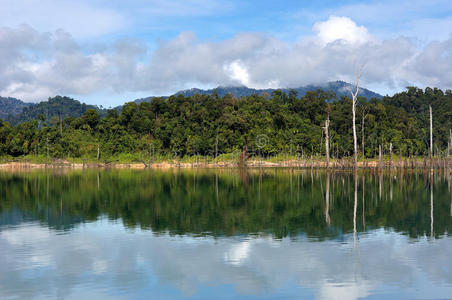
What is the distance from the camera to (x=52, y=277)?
11766 mm

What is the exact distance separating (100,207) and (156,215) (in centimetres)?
541

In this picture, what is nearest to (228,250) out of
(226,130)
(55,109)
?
(226,130)

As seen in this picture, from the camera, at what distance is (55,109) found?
182000 mm

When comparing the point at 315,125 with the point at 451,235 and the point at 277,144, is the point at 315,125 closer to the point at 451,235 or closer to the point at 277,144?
the point at 277,144

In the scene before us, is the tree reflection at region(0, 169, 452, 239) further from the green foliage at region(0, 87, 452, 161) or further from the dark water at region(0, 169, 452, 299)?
the green foliage at region(0, 87, 452, 161)

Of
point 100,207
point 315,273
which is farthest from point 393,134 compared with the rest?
point 315,273

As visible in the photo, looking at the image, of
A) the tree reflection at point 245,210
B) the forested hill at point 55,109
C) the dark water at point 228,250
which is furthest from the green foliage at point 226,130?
the dark water at point 228,250

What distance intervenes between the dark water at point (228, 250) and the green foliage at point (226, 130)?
66755mm

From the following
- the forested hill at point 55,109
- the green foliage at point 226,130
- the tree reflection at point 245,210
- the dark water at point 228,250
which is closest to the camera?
the dark water at point 228,250

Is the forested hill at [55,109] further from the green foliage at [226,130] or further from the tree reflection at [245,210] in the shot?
the tree reflection at [245,210]

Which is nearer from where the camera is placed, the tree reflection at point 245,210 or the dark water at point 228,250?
the dark water at point 228,250

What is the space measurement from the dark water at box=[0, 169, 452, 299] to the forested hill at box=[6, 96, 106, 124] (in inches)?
6167

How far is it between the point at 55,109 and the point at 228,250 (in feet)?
599

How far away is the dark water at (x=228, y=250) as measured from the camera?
424 inches
